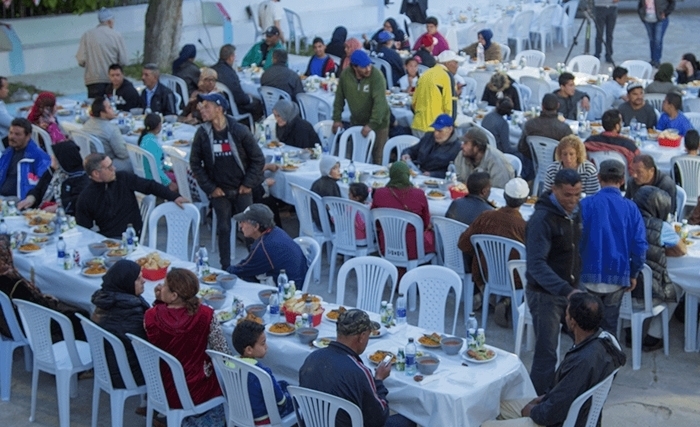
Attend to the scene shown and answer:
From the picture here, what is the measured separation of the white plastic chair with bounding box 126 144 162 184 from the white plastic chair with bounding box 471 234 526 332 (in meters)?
3.36

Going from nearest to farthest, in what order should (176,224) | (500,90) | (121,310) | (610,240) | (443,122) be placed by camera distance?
Answer: (121,310), (610,240), (176,224), (443,122), (500,90)

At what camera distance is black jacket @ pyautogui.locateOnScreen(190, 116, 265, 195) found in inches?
352

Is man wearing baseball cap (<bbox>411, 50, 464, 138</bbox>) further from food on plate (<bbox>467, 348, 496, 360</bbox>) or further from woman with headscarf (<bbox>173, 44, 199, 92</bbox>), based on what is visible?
food on plate (<bbox>467, 348, 496, 360</bbox>)

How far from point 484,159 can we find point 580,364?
13.9 ft

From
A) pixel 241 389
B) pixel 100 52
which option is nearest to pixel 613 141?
pixel 241 389

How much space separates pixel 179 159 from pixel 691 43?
1388 centimetres

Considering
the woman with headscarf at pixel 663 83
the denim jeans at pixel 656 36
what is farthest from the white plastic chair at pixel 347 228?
the denim jeans at pixel 656 36

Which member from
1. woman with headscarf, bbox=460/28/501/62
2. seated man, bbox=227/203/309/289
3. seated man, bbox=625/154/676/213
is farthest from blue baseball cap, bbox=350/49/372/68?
woman with headscarf, bbox=460/28/501/62

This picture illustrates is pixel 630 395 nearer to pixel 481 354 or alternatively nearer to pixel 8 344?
pixel 481 354

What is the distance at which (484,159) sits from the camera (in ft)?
31.3

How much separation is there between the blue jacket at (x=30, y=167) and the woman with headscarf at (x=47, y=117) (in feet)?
3.66

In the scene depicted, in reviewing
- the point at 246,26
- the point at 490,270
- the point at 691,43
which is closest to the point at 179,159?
the point at 490,270

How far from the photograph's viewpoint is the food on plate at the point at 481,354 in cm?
615

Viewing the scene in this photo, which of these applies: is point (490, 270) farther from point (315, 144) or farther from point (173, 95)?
point (173, 95)
